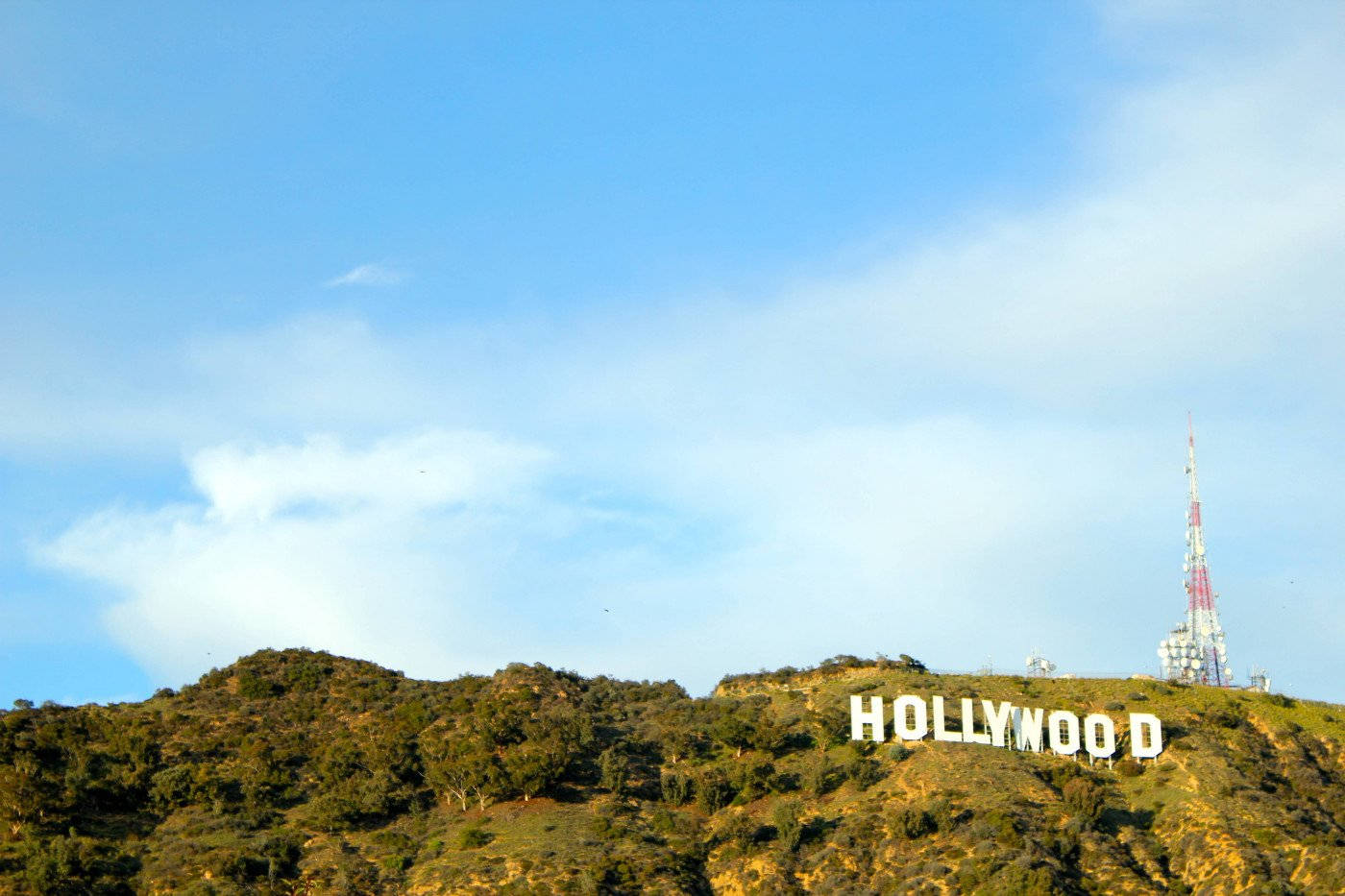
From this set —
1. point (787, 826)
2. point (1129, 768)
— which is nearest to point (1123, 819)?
point (1129, 768)

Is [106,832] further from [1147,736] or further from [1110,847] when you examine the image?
[1147,736]

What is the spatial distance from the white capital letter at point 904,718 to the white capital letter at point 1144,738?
1366 centimetres

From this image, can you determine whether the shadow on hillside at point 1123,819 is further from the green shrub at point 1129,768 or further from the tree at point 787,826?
the tree at point 787,826

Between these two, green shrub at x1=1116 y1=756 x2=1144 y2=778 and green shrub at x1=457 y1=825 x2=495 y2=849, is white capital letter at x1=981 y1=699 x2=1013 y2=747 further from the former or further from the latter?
green shrub at x1=457 y1=825 x2=495 y2=849

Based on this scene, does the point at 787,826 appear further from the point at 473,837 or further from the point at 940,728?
the point at 473,837

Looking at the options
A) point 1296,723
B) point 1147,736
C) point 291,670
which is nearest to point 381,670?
point 291,670

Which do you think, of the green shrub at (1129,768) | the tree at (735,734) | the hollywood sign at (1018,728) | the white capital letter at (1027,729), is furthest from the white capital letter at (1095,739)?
the tree at (735,734)

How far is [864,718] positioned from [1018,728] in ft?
34.1

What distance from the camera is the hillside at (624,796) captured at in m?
90.3

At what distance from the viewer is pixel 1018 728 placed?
10750 cm

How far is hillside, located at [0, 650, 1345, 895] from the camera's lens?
9031 cm

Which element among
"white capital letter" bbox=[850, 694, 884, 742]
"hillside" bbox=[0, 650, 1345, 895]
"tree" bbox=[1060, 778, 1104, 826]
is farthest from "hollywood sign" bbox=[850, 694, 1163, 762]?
"tree" bbox=[1060, 778, 1104, 826]

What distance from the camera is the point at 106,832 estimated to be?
316 feet

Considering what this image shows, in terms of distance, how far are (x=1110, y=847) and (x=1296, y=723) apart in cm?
3170
